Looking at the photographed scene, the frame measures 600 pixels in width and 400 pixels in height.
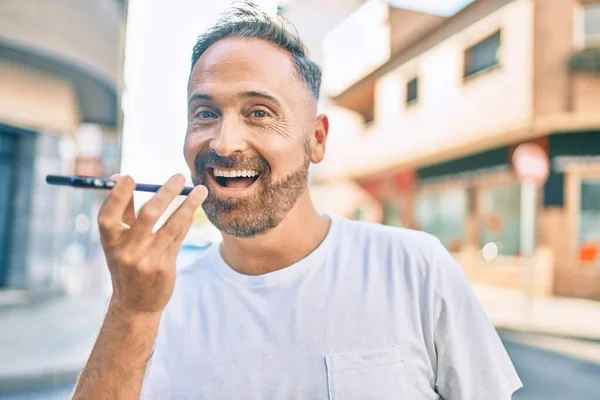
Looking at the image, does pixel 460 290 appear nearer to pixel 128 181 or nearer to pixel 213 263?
pixel 213 263

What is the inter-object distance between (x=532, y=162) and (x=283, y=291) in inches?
393

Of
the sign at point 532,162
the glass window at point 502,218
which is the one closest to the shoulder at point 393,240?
the sign at point 532,162

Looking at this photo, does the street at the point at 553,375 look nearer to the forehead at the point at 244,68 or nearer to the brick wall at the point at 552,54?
the forehead at the point at 244,68

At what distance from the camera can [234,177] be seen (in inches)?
48.6

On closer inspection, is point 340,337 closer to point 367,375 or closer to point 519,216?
point 367,375

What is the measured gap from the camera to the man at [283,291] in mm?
1194

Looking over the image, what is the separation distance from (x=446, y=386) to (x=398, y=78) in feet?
52.2

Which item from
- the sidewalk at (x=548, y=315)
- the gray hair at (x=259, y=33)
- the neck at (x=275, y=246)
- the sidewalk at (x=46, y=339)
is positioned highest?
the gray hair at (x=259, y=33)

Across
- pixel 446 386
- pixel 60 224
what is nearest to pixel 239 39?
pixel 446 386

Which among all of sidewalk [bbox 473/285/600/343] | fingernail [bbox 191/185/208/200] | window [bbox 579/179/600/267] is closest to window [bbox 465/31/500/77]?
window [bbox 579/179/600/267]

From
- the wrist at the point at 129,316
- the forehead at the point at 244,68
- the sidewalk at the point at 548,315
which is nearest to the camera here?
the wrist at the point at 129,316

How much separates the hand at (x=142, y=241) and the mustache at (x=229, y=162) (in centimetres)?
28

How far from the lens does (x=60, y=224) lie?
9.84 m

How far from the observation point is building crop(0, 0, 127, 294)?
8.35 metres
